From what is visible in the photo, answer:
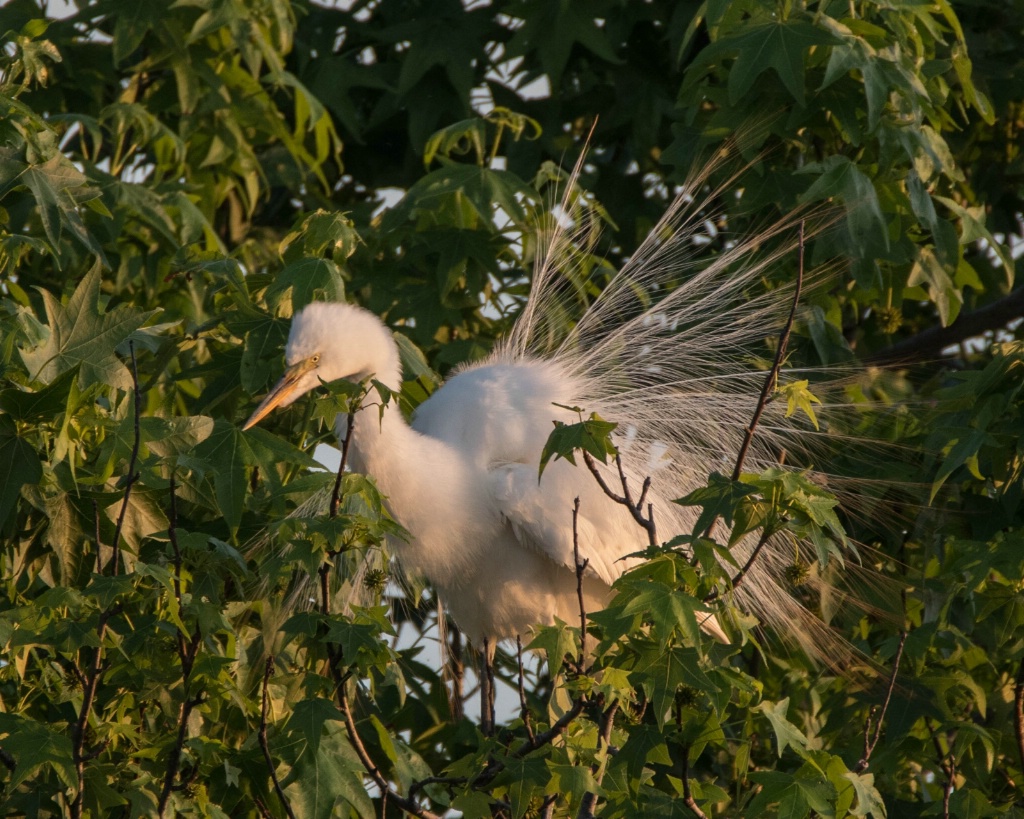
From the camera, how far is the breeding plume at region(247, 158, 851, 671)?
345cm

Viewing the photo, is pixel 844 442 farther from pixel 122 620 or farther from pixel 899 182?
pixel 122 620

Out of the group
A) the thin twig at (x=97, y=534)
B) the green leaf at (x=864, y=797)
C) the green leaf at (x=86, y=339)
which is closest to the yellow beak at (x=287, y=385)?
the green leaf at (x=86, y=339)

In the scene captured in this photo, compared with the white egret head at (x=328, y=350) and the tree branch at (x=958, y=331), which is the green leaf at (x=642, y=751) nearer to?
the white egret head at (x=328, y=350)

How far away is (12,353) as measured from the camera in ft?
8.46

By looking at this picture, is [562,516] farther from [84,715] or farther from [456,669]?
[84,715]

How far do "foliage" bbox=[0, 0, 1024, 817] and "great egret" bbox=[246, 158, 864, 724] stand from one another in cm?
12

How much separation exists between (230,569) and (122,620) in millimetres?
361

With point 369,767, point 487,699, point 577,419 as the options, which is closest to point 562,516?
point 577,419

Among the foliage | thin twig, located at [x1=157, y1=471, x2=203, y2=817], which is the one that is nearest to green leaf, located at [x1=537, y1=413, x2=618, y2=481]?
the foliage

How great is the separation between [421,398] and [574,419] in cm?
50

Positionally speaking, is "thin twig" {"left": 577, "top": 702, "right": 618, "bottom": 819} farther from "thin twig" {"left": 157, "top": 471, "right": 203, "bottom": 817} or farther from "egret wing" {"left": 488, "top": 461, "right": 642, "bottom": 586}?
"egret wing" {"left": 488, "top": 461, "right": 642, "bottom": 586}

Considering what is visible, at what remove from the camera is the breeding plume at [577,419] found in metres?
3.45

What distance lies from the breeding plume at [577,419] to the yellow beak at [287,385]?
0.18m

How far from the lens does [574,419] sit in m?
3.53
